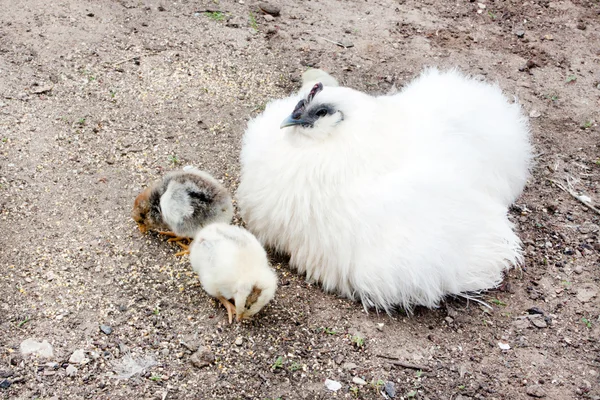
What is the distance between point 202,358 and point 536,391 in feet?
5.36

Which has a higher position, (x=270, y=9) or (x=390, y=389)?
(x=270, y=9)

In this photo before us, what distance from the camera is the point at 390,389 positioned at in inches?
118

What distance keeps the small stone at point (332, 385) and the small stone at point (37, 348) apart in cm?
130

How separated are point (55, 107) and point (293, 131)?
205cm

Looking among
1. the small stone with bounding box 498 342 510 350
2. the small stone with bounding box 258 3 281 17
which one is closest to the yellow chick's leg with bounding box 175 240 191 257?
the small stone with bounding box 498 342 510 350

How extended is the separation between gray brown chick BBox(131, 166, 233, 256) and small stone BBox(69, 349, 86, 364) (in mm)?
834

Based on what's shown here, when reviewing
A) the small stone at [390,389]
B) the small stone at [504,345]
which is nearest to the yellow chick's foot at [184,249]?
the small stone at [390,389]

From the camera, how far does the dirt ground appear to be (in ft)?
9.96

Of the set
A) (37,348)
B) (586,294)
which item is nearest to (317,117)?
(37,348)

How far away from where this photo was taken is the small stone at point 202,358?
2.97 metres

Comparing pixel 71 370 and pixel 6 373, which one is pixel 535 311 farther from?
pixel 6 373

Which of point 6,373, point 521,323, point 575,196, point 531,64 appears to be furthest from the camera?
point 531,64

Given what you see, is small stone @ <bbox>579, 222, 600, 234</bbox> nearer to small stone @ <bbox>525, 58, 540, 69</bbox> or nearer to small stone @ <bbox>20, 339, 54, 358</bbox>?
small stone @ <bbox>525, 58, 540, 69</bbox>

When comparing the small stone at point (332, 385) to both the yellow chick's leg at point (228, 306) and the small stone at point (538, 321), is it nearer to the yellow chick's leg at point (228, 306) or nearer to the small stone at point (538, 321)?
the yellow chick's leg at point (228, 306)
